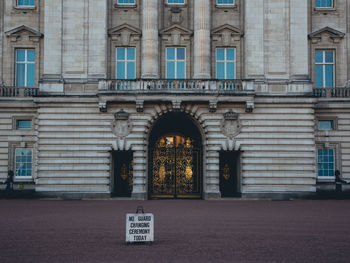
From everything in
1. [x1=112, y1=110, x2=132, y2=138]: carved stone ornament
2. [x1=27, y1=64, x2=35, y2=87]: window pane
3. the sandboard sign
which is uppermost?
[x1=27, y1=64, x2=35, y2=87]: window pane

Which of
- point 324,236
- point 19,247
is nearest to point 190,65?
point 324,236

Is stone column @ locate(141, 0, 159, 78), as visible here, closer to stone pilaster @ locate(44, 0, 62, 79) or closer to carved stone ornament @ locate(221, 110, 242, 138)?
carved stone ornament @ locate(221, 110, 242, 138)

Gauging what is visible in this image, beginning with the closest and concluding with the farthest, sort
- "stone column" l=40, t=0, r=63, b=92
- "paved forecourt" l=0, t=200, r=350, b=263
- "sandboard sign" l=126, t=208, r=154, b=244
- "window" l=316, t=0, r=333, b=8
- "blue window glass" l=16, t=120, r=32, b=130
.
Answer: "paved forecourt" l=0, t=200, r=350, b=263
"sandboard sign" l=126, t=208, r=154, b=244
"stone column" l=40, t=0, r=63, b=92
"blue window glass" l=16, t=120, r=32, b=130
"window" l=316, t=0, r=333, b=8

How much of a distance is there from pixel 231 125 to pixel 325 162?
26.7 feet

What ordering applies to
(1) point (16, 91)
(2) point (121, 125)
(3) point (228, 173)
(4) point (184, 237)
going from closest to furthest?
(4) point (184, 237) < (2) point (121, 125) < (1) point (16, 91) < (3) point (228, 173)

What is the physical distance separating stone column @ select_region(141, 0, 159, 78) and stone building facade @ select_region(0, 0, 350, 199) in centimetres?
10

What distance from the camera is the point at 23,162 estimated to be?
3675 centimetres

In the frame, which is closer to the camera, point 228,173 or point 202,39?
point 202,39

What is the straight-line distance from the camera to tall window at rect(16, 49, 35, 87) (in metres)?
37.2

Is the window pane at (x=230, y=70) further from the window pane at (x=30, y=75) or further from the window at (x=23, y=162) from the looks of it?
the window at (x=23, y=162)

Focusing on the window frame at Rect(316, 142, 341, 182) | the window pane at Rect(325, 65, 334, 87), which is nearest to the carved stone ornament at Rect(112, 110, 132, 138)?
the window frame at Rect(316, 142, 341, 182)

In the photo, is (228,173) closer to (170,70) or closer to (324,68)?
(170,70)

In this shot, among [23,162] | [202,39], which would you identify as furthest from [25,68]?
[202,39]

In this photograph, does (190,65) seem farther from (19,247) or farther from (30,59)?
(19,247)
